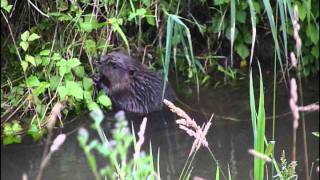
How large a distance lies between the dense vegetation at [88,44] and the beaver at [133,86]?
11 centimetres

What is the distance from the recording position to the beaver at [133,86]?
4.21 meters

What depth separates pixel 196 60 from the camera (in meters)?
4.53

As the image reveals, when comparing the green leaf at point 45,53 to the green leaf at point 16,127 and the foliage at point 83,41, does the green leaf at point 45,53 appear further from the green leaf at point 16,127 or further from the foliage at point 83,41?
the green leaf at point 16,127

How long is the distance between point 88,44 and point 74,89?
1.02 feet

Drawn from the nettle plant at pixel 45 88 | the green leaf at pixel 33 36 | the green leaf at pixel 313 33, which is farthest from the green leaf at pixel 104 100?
the green leaf at pixel 313 33

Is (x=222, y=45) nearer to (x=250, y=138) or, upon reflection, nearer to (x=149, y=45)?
(x=149, y=45)

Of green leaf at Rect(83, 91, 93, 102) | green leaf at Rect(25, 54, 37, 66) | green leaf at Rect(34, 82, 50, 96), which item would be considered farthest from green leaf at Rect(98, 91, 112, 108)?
green leaf at Rect(25, 54, 37, 66)

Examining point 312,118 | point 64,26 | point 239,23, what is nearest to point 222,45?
point 239,23

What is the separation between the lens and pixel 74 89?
3746 mm

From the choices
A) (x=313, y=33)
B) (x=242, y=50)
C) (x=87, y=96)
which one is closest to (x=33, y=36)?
(x=87, y=96)

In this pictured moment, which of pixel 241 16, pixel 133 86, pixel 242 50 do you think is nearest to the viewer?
pixel 133 86

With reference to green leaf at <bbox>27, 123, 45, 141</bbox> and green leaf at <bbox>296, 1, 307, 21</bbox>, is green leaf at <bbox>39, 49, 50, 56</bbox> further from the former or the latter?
green leaf at <bbox>296, 1, 307, 21</bbox>

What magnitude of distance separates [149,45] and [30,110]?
1.02 meters

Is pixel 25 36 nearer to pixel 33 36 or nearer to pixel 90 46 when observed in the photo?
pixel 33 36
